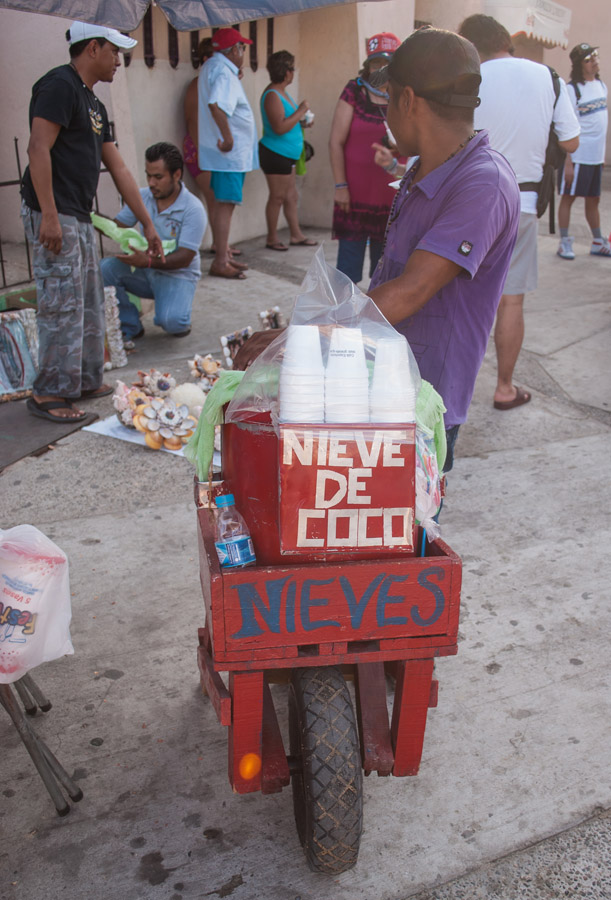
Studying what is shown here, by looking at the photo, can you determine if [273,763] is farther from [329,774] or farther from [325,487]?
[325,487]

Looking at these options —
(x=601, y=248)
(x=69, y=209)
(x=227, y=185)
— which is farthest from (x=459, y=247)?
(x=601, y=248)

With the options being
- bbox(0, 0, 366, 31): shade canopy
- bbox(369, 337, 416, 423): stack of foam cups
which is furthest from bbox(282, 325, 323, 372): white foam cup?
bbox(0, 0, 366, 31): shade canopy

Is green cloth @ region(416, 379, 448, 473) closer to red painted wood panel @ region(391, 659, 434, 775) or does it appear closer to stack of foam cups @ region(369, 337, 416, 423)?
stack of foam cups @ region(369, 337, 416, 423)

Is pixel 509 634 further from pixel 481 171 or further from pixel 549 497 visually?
pixel 481 171

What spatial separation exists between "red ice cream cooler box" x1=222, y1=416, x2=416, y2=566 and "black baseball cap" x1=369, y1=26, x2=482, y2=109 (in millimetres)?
1060

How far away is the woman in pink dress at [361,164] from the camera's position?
4.92 meters

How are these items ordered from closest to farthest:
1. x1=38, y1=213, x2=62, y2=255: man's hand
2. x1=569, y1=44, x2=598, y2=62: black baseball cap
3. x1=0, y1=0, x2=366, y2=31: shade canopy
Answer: x1=0, y1=0, x2=366, y2=31: shade canopy
x1=38, y1=213, x2=62, y2=255: man's hand
x1=569, y1=44, x2=598, y2=62: black baseball cap

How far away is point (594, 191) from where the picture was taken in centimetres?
804

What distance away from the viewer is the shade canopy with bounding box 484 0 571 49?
1221 centimetres

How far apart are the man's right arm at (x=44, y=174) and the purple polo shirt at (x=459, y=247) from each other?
2.21m

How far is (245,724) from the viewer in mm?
1815

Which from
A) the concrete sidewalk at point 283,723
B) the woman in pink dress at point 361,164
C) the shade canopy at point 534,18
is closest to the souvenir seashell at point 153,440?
the concrete sidewalk at point 283,723

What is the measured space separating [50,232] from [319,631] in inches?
120

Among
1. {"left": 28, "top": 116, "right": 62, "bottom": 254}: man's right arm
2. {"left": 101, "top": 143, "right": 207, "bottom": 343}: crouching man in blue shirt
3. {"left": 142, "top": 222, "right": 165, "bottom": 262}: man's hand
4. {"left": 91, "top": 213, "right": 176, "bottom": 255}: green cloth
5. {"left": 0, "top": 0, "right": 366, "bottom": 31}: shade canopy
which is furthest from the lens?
{"left": 101, "top": 143, "right": 207, "bottom": 343}: crouching man in blue shirt
